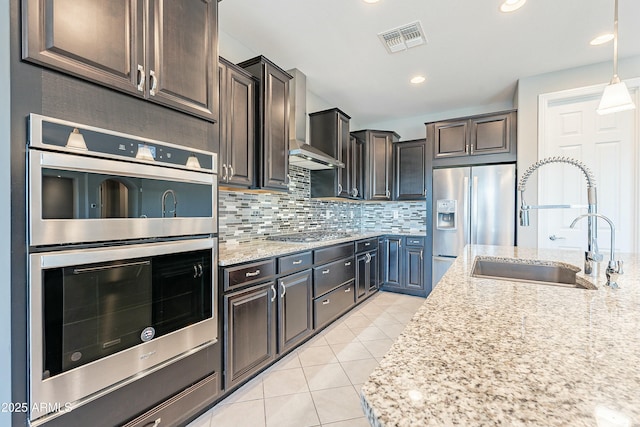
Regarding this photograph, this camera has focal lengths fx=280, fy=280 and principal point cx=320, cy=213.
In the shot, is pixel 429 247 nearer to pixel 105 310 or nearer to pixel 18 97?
pixel 105 310

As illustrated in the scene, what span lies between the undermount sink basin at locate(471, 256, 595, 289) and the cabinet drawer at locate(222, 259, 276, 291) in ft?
4.30

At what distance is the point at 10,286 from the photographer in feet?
3.12

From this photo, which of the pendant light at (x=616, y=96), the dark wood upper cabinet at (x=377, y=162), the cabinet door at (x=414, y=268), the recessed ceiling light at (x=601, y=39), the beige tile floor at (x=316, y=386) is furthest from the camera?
the dark wood upper cabinet at (x=377, y=162)

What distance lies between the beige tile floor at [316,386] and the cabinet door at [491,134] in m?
2.39

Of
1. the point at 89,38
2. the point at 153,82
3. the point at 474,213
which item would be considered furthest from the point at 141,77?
the point at 474,213

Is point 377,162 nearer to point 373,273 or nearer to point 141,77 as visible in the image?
point 373,273

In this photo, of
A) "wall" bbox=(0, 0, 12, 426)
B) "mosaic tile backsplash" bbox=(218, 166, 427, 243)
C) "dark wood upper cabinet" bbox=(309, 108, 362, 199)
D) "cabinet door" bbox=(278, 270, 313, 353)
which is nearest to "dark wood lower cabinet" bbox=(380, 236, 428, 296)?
"mosaic tile backsplash" bbox=(218, 166, 427, 243)

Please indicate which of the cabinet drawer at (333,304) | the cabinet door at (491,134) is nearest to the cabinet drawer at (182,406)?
the cabinet drawer at (333,304)

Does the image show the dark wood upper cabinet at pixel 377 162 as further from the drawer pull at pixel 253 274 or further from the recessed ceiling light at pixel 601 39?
the drawer pull at pixel 253 274

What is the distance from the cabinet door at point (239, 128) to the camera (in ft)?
6.86

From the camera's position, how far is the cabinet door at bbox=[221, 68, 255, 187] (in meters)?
2.09

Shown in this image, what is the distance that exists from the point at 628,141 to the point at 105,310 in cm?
448

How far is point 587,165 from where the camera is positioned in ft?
9.87

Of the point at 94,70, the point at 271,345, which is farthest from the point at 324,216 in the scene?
the point at 94,70
